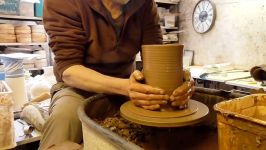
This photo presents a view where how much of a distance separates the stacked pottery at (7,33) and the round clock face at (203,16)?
2693 mm

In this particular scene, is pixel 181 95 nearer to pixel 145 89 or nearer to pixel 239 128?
pixel 145 89

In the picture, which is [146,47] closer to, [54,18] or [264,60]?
[54,18]

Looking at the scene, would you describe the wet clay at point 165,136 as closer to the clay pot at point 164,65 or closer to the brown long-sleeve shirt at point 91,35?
the clay pot at point 164,65

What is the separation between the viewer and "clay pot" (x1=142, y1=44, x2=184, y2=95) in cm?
78

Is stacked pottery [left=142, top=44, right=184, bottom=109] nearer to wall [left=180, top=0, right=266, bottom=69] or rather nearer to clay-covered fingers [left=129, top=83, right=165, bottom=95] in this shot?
clay-covered fingers [left=129, top=83, right=165, bottom=95]

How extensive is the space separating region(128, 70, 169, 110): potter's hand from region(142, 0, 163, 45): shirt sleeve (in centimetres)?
54

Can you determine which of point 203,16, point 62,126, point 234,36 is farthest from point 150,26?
point 203,16

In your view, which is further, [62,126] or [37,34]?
[37,34]

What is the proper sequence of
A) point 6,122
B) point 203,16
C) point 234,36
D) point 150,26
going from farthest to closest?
1. point 203,16
2. point 234,36
3. point 6,122
4. point 150,26

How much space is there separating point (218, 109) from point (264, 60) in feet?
10.3

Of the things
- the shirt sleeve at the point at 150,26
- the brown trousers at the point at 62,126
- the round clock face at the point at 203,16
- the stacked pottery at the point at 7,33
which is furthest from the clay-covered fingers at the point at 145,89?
the round clock face at the point at 203,16

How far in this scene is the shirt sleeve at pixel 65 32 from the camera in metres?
1.08

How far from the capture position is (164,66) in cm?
80

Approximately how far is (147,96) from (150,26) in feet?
2.08
